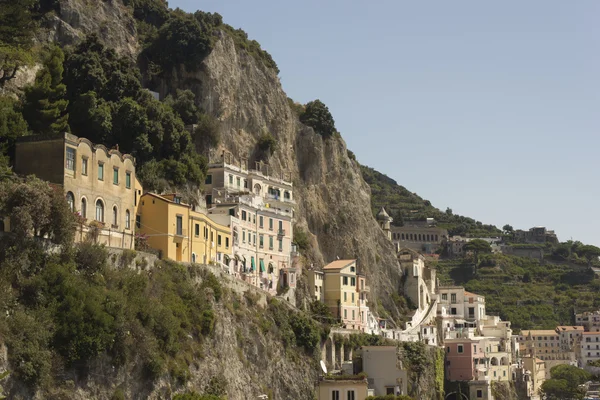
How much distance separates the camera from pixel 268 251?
8306cm

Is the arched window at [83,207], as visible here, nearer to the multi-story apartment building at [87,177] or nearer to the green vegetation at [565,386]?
the multi-story apartment building at [87,177]

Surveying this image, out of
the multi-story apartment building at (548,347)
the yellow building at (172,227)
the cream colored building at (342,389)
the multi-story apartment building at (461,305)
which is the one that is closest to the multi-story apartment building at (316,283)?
the cream colored building at (342,389)

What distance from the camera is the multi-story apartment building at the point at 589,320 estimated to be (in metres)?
172

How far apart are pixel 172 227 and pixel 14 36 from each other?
57.4 feet

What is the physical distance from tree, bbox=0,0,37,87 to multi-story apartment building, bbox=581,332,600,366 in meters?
118

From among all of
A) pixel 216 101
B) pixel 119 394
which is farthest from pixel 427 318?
pixel 119 394

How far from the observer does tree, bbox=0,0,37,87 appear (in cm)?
6919

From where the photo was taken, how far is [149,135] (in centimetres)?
7725

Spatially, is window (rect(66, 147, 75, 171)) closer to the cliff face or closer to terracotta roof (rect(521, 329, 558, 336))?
the cliff face

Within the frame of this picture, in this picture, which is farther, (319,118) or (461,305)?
(461,305)

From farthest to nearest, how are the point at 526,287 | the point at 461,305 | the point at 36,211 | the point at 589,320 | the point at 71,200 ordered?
the point at 526,287, the point at 589,320, the point at 461,305, the point at 71,200, the point at 36,211

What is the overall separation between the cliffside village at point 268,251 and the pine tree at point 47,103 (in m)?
6.87

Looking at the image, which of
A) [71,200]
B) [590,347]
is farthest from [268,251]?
[590,347]

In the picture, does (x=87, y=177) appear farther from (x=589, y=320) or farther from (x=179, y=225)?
(x=589, y=320)
